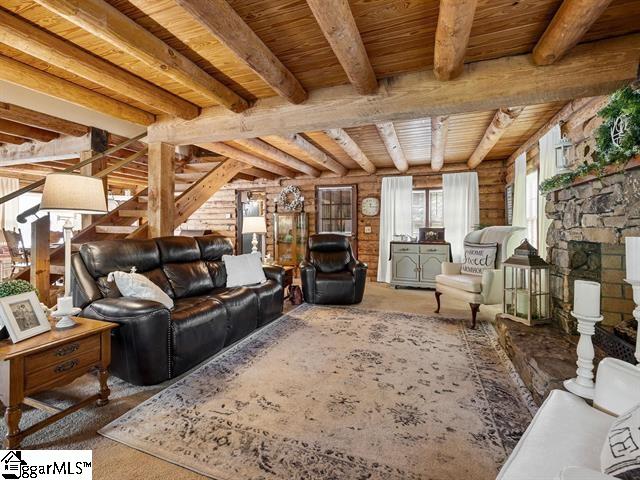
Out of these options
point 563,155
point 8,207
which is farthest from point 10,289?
point 8,207

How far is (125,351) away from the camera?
6.70 feet

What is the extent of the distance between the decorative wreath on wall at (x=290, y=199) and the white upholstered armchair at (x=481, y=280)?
3667mm

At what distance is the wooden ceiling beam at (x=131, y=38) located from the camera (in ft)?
5.18

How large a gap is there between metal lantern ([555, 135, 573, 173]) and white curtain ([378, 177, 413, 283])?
11.0 ft

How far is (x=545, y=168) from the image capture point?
3.35 m

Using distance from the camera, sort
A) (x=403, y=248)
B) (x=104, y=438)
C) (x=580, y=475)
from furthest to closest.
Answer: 1. (x=403, y=248)
2. (x=104, y=438)
3. (x=580, y=475)

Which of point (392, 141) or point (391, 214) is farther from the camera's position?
point (391, 214)

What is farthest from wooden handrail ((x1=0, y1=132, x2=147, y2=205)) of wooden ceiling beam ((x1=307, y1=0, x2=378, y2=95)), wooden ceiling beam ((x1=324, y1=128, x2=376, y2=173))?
wooden ceiling beam ((x1=307, y1=0, x2=378, y2=95))

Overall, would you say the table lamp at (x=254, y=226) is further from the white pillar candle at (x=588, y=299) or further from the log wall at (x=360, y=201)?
the white pillar candle at (x=588, y=299)

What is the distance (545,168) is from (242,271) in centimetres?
359

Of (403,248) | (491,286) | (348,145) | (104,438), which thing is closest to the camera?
(104,438)

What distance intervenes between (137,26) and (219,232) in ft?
19.8

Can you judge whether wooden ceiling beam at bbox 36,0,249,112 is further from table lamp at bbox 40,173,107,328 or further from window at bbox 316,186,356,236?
window at bbox 316,186,356,236

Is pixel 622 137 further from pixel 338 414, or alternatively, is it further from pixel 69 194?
pixel 69 194
